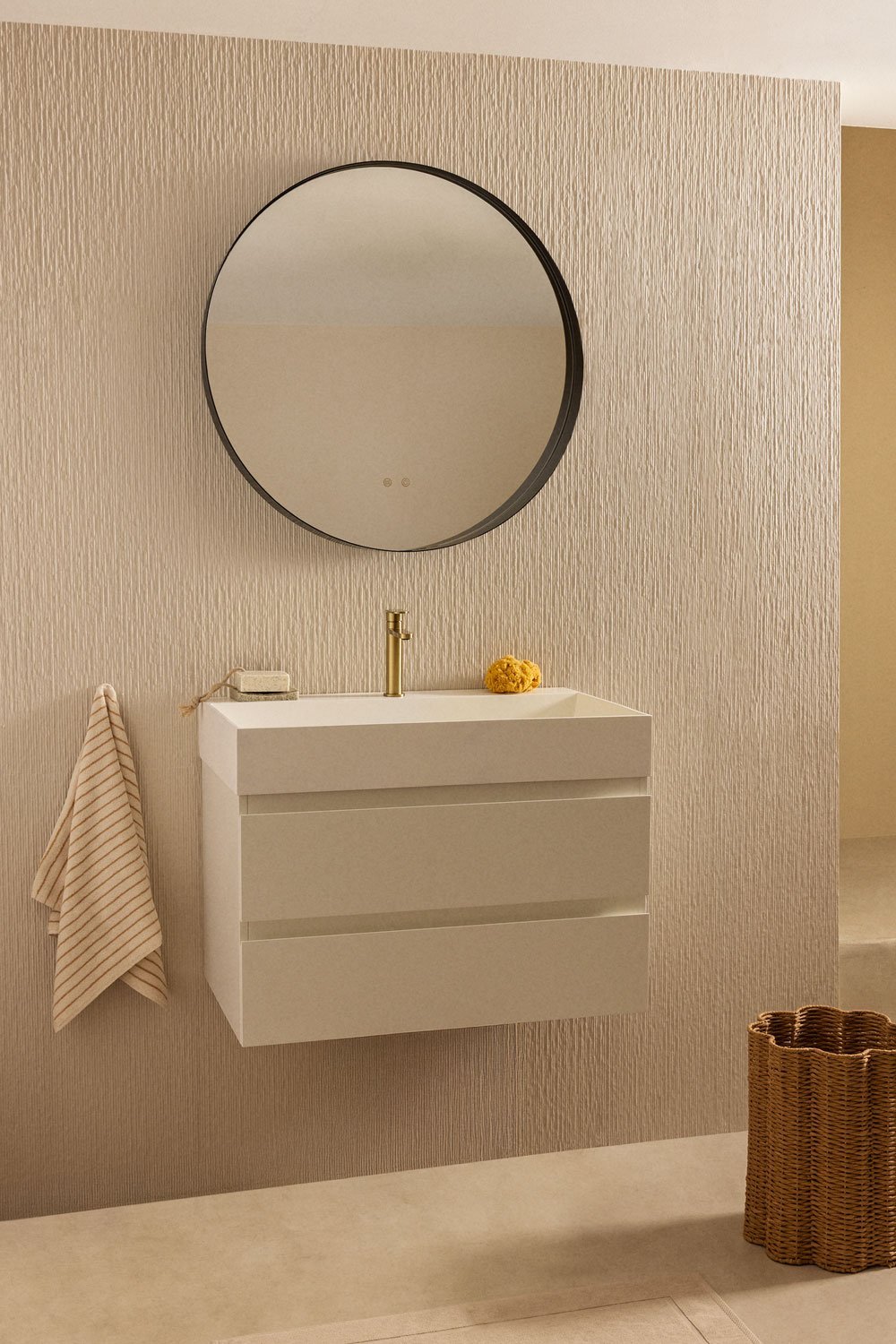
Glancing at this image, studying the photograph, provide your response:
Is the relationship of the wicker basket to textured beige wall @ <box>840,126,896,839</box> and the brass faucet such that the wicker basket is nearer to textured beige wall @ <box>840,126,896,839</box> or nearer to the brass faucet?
the brass faucet

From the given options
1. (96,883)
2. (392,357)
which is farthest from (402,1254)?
(392,357)

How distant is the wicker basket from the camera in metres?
2.08

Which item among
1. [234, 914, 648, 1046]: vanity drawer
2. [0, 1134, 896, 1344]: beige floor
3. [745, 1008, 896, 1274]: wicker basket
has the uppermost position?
[234, 914, 648, 1046]: vanity drawer

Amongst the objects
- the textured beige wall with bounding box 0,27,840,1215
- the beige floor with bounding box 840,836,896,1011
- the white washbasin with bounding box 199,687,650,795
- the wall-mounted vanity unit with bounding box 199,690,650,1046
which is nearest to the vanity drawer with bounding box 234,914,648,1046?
the wall-mounted vanity unit with bounding box 199,690,650,1046

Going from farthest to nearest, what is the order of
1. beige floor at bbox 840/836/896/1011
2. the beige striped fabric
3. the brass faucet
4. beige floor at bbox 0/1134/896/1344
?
1. beige floor at bbox 840/836/896/1011
2. the brass faucet
3. the beige striped fabric
4. beige floor at bbox 0/1134/896/1344

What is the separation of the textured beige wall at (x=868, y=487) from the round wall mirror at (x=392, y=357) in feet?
4.19

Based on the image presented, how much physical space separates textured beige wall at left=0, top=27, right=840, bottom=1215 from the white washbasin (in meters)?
0.30

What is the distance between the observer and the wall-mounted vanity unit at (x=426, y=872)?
2.06m

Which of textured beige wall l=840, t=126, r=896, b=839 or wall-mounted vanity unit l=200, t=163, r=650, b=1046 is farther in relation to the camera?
textured beige wall l=840, t=126, r=896, b=839

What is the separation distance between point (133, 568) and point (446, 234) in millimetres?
843

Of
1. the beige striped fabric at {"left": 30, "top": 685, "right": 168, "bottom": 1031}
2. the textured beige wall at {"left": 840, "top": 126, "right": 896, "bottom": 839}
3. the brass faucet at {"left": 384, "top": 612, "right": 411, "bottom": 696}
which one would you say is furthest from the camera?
the textured beige wall at {"left": 840, "top": 126, "right": 896, "bottom": 839}

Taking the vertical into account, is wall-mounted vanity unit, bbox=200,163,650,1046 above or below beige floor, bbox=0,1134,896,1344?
above

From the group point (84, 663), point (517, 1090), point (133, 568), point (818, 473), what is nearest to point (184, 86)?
point (133, 568)

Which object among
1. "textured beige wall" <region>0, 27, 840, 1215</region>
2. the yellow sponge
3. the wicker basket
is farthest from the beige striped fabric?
the wicker basket
